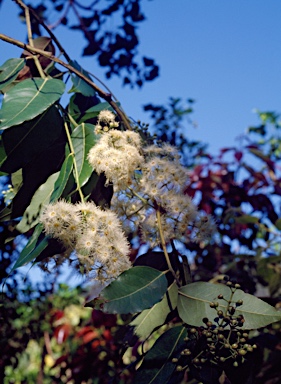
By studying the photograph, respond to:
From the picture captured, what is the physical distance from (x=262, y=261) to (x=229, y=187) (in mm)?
586

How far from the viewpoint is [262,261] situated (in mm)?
1940

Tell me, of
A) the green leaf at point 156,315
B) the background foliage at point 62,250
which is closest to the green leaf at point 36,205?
the background foliage at point 62,250

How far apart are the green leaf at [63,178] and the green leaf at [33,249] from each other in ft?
0.23

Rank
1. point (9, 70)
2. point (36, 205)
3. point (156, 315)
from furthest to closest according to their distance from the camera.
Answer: point (9, 70) → point (36, 205) → point (156, 315)

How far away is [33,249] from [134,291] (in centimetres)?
21

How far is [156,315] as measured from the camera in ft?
3.04

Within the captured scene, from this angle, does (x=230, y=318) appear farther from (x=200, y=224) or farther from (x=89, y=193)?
(x=89, y=193)

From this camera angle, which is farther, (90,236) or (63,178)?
(63,178)

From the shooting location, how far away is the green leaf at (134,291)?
812 millimetres

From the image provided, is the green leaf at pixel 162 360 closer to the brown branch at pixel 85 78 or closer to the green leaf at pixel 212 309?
the green leaf at pixel 212 309

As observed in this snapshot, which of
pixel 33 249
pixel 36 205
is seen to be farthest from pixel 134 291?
pixel 36 205

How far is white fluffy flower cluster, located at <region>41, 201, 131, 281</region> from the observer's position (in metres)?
0.84

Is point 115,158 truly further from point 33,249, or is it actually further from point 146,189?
point 33,249

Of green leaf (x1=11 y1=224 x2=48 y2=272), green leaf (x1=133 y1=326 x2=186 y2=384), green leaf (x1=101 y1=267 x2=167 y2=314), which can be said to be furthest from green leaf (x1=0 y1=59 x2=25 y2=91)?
green leaf (x1=133 y1=326 x2=186 y2=384)
